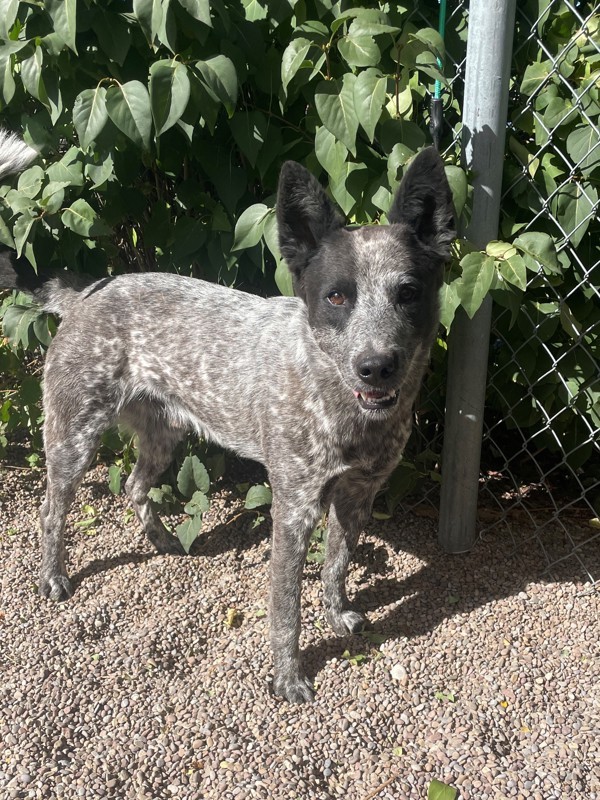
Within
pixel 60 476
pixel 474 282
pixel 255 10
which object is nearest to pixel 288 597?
pixel 60 476

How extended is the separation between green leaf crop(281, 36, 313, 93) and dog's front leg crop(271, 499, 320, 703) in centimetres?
145

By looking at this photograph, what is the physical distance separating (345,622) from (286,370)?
107 cm

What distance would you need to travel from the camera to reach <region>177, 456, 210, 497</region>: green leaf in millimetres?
3625

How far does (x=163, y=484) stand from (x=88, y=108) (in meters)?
1.86

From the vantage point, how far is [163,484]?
388cm

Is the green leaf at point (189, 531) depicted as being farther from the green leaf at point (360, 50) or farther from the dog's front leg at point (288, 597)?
the green leaf at point (360, 50)

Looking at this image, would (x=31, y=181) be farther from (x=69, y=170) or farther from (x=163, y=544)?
(x=163, y=544)

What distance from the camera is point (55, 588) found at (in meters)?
3.32

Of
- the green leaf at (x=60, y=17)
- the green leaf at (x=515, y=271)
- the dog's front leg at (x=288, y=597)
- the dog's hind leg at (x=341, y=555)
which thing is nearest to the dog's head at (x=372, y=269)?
the green leaf at (x=515, y=271)

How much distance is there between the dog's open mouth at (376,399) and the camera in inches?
98.3

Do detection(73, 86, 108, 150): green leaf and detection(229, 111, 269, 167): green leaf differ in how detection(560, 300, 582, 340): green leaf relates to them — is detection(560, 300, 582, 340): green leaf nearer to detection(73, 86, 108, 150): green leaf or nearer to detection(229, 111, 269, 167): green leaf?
detection(229, 111, 269, 167): green leaf

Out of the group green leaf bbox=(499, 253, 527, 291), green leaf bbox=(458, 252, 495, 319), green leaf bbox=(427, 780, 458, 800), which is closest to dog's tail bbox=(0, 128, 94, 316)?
green leaf bbox=(458, 252, 495, 319)

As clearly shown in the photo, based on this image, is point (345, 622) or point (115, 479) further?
point (115, 479)

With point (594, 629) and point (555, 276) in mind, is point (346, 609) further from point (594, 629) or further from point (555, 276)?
point (555, 276)
